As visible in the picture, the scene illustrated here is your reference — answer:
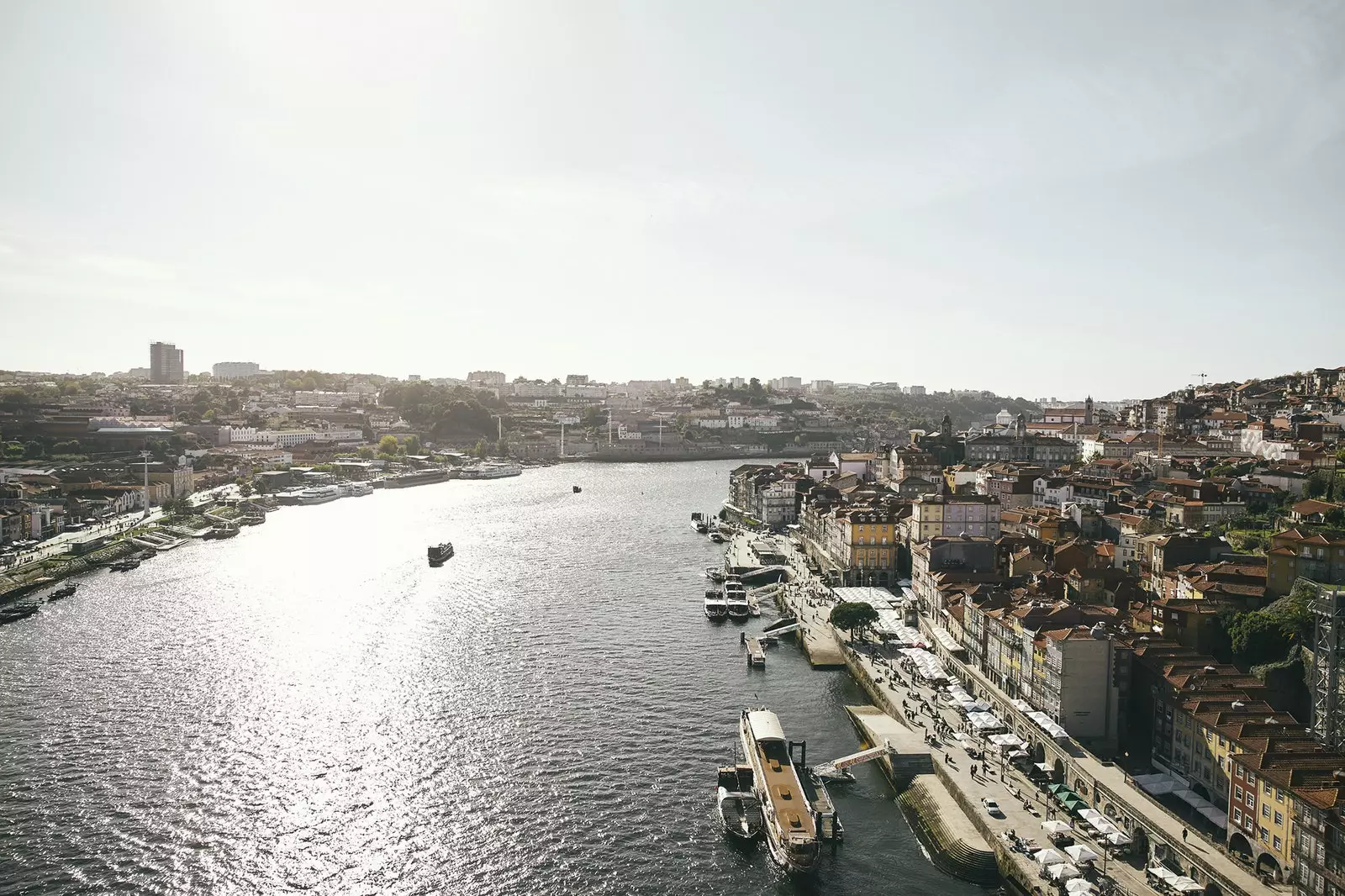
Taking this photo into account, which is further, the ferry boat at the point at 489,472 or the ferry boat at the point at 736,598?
the ferry boat at the point at 489,472

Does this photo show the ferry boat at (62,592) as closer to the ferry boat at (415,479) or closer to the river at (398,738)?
the river at (398,738)

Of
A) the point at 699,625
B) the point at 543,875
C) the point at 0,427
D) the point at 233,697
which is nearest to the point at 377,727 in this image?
the point at 233,697

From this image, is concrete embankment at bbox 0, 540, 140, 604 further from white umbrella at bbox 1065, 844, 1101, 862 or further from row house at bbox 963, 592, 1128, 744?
white umbrella at bbox 1065, 844, 1101, 862

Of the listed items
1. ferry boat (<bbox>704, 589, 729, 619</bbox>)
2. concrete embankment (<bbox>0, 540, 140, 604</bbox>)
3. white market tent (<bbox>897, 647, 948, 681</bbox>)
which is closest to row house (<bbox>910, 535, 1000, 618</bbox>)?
white market tent (<bbox>897, 647, 948, 681</bbox>)

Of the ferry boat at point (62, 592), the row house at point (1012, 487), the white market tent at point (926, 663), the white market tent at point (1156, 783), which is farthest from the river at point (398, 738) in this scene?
the row house at point (1012, 487)

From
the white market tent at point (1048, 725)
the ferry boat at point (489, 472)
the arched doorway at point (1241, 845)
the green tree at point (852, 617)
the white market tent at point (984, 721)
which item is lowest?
the arched doorway at point (1241, 845)

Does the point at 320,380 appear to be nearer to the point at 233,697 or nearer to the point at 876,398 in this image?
the point at 876,398
